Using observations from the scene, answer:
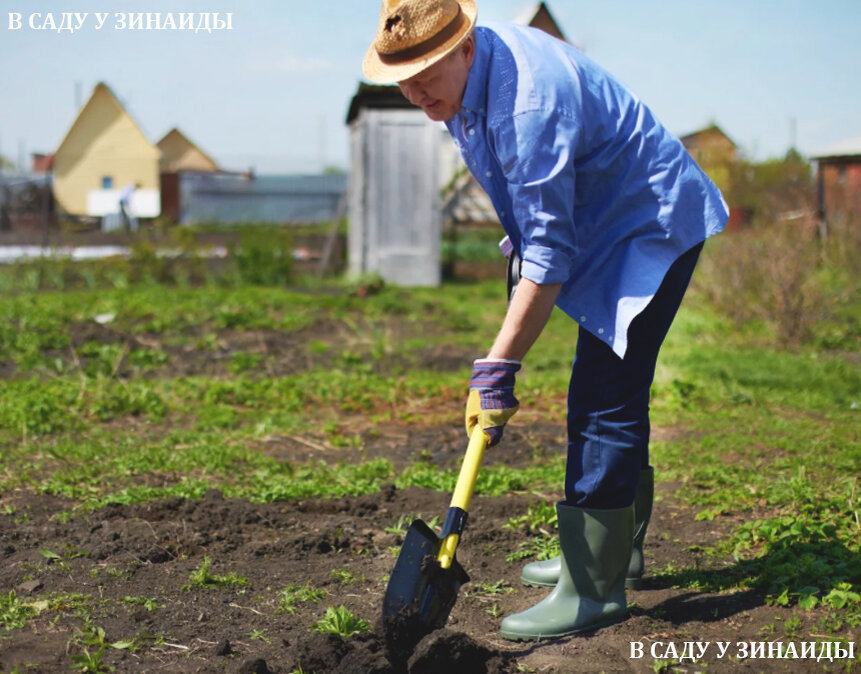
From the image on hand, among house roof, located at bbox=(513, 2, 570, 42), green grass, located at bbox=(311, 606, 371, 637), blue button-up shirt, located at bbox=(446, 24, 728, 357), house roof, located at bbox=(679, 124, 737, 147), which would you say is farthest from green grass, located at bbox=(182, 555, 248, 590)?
house roof, located at bbox=(679, 124, 737, 147)

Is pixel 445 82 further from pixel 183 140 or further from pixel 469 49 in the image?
pixel 183 140

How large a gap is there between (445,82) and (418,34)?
0.15 m

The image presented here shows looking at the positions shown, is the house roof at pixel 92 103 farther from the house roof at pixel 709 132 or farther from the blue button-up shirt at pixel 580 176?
the blue button-up shirt at pixel 580 176

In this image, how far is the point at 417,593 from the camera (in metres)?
2.70

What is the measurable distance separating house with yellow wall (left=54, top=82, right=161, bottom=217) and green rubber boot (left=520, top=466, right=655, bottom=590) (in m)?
33.2

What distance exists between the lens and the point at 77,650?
2.75m

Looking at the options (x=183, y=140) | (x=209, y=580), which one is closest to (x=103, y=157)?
(x=183, y=140)

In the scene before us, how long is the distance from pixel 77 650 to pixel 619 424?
1.69 metres

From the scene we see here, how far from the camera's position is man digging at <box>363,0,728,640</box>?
2.60 m

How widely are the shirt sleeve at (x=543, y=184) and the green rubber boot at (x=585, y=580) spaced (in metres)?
0.79

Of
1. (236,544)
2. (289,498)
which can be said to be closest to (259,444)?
(289,498)

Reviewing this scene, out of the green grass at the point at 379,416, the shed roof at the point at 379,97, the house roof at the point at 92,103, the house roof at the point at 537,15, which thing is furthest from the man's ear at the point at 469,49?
the house roof at the point at 92,103

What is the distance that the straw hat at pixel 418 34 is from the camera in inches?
101

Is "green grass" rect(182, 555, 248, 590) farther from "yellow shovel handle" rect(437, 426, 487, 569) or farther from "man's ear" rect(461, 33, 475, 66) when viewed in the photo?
"man's ear" rect(461, 33, 475, 66)
